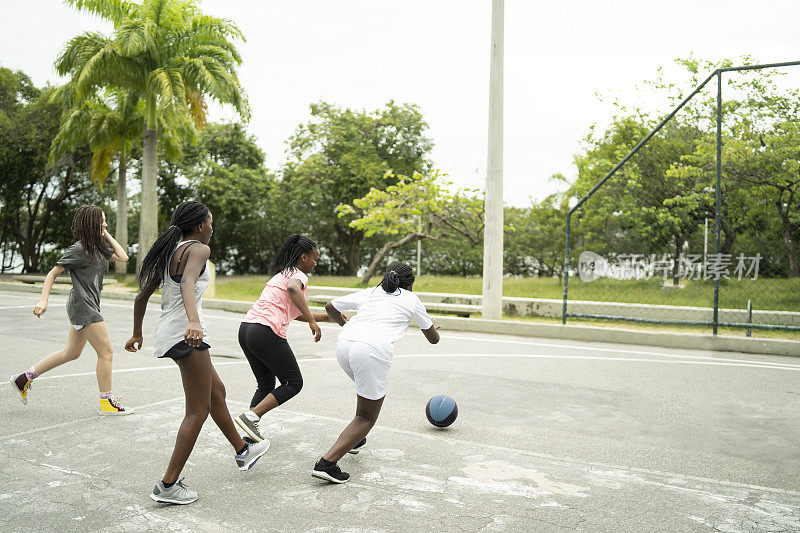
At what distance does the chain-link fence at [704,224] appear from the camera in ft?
41.8

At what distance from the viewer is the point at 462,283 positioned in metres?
21.7

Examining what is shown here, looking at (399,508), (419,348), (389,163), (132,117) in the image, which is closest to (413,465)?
(399,508)

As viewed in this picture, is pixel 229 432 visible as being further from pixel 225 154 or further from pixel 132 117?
pixel 225 154

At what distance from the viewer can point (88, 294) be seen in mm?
6598

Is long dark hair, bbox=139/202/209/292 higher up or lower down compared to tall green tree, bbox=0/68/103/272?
lower down

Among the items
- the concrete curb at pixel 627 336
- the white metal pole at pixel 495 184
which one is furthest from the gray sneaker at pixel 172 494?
the white metal pole at pixel 495 184

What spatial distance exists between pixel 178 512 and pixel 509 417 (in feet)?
11.2

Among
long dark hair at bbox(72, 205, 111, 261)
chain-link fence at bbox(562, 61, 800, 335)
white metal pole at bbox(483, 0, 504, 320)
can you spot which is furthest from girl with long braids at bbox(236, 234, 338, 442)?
white metal pole at bbox(483, 0, 504, 320)

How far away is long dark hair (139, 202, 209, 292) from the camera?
4.44 metres

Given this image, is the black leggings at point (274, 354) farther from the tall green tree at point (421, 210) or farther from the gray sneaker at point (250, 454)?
the tall green tree at point (421, 210)

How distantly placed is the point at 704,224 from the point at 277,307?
35.0 ft

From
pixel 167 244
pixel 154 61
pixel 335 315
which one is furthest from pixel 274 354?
pixel 154 61

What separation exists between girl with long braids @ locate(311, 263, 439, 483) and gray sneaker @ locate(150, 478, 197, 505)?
2.71 ft

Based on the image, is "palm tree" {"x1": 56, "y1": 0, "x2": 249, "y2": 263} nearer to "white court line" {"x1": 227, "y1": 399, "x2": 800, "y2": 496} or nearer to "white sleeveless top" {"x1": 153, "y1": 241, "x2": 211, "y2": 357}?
"white court line" {"x1": 227, "y1": 399, "x2": 800, "y2": 496}
